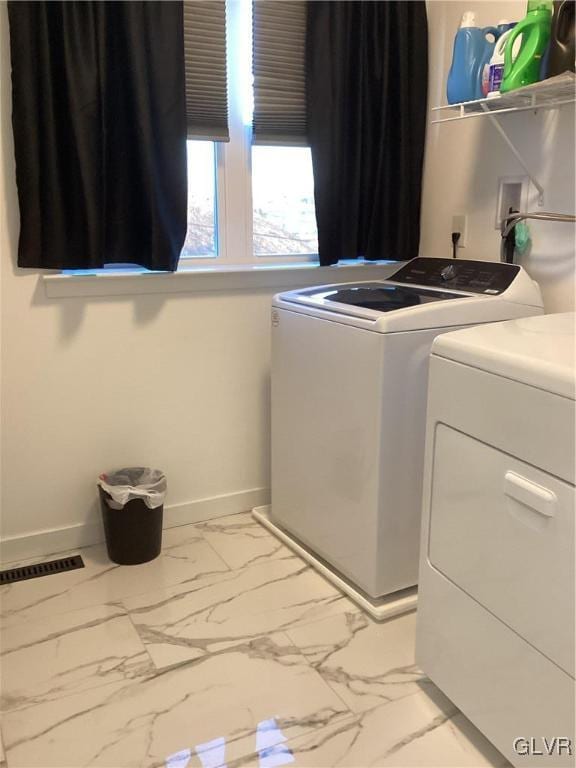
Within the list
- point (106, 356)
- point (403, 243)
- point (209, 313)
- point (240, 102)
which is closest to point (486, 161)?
point (403, 243)

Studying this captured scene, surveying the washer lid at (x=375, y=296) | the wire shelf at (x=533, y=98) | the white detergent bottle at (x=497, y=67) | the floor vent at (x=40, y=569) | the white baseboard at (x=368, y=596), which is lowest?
the floor vent at (x=40, y=569)

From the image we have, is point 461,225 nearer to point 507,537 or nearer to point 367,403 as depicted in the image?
point 367,403

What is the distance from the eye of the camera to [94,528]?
2371 mm

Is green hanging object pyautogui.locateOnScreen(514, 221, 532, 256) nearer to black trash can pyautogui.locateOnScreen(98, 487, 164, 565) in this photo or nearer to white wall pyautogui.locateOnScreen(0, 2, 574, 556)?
white wall pyautogui.locateOnScreen(0, 2, 574, 556)

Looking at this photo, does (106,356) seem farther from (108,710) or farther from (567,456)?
(567,456)

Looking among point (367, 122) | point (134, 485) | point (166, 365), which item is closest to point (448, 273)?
point (367, 122)

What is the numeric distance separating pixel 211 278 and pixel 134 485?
77cm

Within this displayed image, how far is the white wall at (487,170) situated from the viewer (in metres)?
2.07

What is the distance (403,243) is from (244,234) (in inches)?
24.7

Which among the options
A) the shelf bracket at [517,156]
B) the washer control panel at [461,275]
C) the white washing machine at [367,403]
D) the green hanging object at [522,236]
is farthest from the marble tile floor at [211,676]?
the shelf bracket at [517,156]

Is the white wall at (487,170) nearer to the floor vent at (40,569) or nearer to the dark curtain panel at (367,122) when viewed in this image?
the dark curtain panel at (367,122)

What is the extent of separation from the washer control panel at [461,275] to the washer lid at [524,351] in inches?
15.7

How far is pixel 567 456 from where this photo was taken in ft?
3.85

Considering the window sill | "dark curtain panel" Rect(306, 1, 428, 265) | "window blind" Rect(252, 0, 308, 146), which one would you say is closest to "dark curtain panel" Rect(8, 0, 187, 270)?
the window sill
